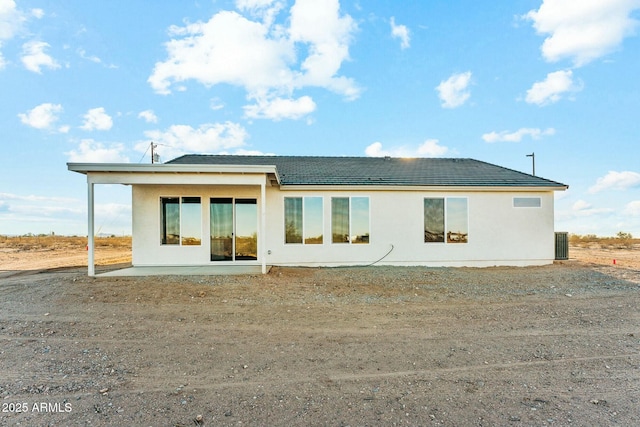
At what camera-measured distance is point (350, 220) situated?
36.7ft

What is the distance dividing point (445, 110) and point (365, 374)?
12.5m

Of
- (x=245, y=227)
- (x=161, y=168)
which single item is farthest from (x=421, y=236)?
(x=161, y=168)

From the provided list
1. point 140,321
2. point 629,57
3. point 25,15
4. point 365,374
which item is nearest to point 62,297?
point 140,321

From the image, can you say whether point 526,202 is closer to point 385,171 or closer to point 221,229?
point 385,171

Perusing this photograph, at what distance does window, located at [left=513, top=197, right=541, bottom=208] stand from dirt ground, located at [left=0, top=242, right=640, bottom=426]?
4.23m

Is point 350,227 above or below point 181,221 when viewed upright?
below

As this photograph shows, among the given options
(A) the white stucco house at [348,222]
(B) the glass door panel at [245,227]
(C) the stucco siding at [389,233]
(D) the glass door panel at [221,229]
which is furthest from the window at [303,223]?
(D) the glass door panel at [221,229]

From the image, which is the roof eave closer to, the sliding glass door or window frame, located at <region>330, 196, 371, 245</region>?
the sliding glass door

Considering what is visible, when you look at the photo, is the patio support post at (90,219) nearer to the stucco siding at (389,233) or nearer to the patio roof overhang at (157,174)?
the patio roof overhang at (157,174)

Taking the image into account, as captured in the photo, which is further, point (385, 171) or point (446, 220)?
point (385, 171)

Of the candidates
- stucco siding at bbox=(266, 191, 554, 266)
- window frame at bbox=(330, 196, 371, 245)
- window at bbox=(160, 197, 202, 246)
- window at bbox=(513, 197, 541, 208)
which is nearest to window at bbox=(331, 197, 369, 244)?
window frame at bbox=(330, 196, 371, 245)

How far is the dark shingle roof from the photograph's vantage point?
11430 mm

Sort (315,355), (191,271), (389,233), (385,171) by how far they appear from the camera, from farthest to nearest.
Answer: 1. (385,171)
2. (389,233)
3. (191,271)
4. (315,355)

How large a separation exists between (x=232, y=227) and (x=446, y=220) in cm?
714
